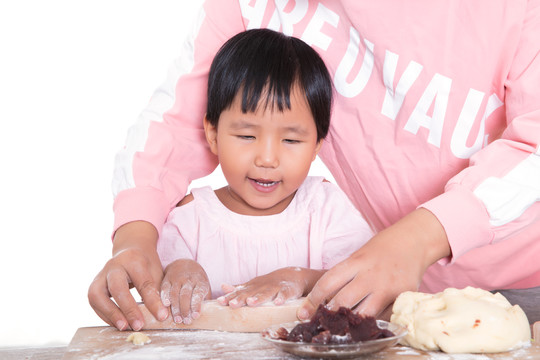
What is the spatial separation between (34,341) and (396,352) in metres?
3.00

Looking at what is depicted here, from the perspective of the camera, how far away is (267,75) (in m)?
1.46

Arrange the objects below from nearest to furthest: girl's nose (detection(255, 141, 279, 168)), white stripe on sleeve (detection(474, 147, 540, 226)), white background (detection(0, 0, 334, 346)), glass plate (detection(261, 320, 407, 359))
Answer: glass plate (detection(261, 320, 407, 359)) → white stripe on sleeve (detection(474, 147, 540, 226)) → girl's nose (detection(255, 141, 279, 168)) → white background (detection(0, 0, 334, 346))

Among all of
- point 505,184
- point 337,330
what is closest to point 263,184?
point 505,184

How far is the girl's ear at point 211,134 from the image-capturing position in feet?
5.11

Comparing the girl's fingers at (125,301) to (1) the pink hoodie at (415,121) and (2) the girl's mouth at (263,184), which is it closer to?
(1) the pink hoodie at (415,121)

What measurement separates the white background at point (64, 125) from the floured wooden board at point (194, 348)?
2923 millimetres

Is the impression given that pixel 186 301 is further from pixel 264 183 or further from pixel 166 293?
pixel 264 183

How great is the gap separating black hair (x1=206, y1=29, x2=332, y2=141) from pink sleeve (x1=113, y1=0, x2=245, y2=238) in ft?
0.23

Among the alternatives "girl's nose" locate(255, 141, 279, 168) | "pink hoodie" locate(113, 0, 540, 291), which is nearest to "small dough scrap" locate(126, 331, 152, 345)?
"pink hoodie" locate(113, 0, 540, 291)

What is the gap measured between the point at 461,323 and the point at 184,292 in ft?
1.65

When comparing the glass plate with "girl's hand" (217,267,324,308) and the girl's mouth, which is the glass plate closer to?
"girl's hand" (217,267,324,308)

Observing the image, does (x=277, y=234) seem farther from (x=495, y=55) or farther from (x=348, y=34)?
(x=495, y=55)

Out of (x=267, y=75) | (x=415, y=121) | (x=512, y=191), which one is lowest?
(x=512, y=191)

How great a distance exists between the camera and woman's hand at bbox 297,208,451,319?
1.00 metres
